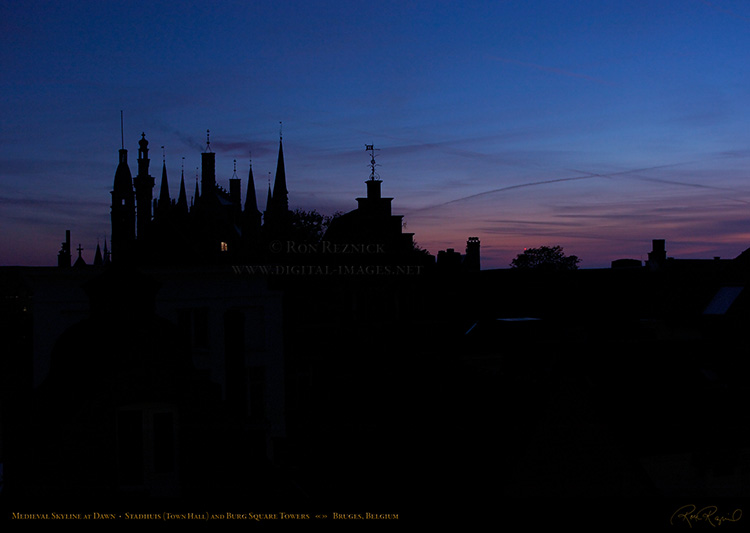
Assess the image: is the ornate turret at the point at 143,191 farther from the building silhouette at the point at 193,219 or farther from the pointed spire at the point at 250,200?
the pointed spire at the point at 250,200

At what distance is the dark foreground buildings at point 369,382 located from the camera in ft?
61.1

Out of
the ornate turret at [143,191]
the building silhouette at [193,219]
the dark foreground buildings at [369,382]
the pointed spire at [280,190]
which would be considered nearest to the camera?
the dark foreground buildings at [369,382]

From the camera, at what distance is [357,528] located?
56.3 feet

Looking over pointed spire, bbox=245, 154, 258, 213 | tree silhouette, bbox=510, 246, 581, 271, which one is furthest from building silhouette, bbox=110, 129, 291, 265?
tree silhouette, bbox=510, 246, 581, 271

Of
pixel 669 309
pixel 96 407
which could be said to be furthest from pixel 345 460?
pixel 669 309

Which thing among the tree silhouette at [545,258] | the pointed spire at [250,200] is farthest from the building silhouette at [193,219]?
the tree silhouette at [545,258]

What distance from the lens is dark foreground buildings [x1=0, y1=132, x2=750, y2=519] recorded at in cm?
1862

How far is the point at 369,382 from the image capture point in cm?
3334

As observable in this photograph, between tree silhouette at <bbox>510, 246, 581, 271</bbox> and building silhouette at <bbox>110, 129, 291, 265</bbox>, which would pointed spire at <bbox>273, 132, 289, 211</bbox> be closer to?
building silhouette at <bbox>110, 129, 291, 265</bbox>

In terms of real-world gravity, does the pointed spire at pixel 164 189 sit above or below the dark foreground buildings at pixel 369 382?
above

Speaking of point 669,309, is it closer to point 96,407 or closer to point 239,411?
point 239,411

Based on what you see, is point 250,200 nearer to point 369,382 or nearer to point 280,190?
point 280,190

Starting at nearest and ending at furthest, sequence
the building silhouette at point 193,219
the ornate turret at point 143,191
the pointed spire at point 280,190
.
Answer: the building silhouette at point 193,219, the ornate turret at point 143,191, the pointed spire at point 280,190

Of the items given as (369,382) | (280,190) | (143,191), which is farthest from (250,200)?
(369,382)
